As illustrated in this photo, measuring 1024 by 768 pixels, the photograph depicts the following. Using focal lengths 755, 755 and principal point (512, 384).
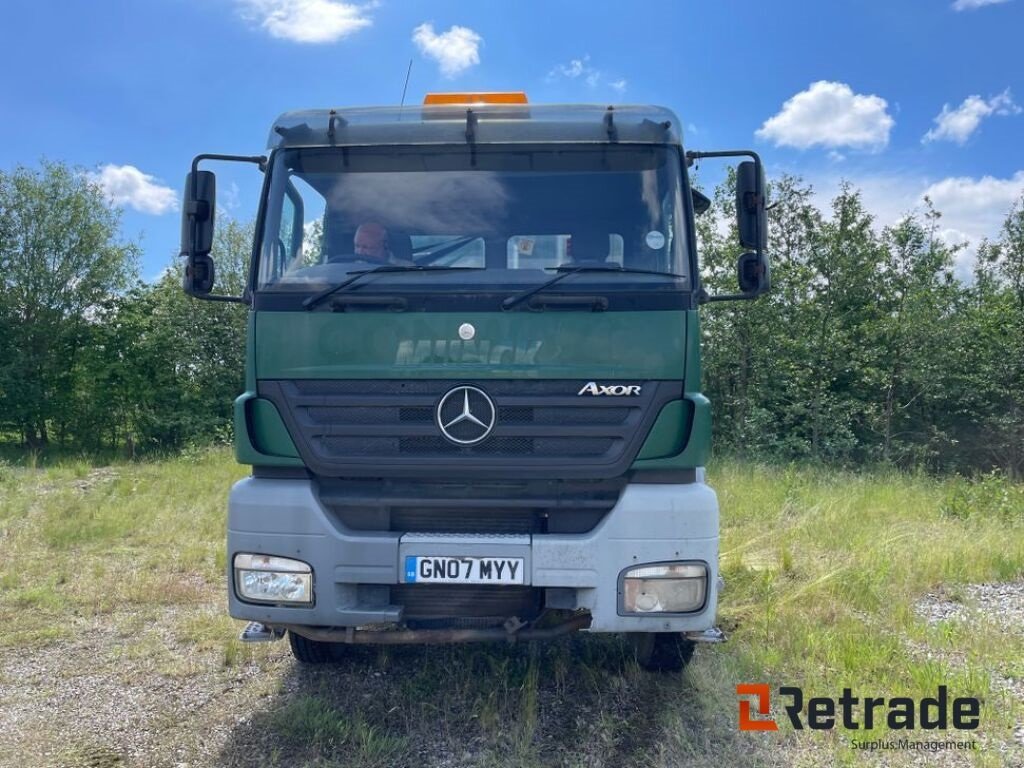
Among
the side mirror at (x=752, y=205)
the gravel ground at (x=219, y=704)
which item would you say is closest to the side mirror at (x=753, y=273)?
the side mirror at (x=752, y=205)

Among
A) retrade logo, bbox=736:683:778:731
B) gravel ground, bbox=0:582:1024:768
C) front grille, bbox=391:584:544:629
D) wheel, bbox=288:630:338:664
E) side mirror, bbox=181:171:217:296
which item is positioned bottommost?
gravel ground, bbox=0:582:1024:768

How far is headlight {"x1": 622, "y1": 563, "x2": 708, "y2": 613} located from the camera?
3.19 metres

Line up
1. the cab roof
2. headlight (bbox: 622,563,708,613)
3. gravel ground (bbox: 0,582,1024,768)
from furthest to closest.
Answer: the cab roof, gravel ground (bbox: 0,582,1024,768), headlight (bbox: 622,563,708,613)

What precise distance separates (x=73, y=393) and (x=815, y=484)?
21.6 metres

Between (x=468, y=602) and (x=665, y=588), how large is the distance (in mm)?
867

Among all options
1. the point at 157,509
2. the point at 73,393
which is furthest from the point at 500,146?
the point at 73,393

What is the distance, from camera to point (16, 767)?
3139 millimetres

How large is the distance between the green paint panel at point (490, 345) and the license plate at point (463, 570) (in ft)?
2.59

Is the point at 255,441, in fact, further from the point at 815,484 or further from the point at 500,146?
the point at 815,484

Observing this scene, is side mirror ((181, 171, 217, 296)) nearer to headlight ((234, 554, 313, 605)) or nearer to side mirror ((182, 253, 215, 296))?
side mirror ((182, 253, 215, 296))

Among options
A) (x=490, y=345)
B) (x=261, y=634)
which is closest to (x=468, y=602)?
(x=261, y=634)

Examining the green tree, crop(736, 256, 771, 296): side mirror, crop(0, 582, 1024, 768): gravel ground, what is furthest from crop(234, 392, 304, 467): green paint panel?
the green tree

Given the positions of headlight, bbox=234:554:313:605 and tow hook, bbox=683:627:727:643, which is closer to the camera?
headlight, bbox=234:554:313:605

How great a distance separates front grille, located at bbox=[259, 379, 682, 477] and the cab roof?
1.20 meters
